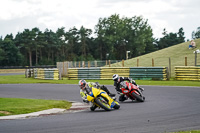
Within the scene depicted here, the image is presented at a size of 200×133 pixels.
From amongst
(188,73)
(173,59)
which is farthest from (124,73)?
(173,59)

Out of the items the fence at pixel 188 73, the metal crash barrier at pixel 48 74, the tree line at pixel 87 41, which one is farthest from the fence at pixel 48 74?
the tree line at pixel 87 41

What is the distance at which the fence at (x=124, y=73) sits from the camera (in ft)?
102

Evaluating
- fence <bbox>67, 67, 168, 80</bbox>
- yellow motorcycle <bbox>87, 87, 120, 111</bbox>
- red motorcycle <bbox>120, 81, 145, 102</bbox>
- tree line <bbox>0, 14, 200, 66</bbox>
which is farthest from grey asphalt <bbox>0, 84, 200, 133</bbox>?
tree line <bbox>0, 14, 200, 66</bbox>

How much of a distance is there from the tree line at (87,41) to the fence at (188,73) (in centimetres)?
7150

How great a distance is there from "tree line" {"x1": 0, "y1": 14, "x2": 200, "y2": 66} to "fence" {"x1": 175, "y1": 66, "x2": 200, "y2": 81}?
7150 centimetres

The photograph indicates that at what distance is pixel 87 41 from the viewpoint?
12244cm

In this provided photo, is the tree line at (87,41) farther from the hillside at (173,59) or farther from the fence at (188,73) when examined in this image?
the fence at (188,73)

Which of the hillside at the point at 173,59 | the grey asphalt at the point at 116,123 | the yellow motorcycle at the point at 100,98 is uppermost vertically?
the hillside at the point at 173,59

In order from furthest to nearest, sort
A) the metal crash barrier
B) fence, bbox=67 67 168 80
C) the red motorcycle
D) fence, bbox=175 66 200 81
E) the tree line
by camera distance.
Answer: the tree line
the metal crash barrier
fence, bbox=67 67 168 80
fence, bbox=175 66 200 81
the red motorcycle

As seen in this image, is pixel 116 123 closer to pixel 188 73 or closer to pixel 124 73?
pixel 188 73

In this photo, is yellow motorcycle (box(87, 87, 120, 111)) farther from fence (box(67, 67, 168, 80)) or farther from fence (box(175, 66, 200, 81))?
fence (box(67, 67, 168, 80))

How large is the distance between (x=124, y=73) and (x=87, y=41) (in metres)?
90.5

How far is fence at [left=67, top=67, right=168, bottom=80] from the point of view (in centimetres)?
3105

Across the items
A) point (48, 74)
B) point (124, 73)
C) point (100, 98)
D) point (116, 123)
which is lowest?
point (116, 123)
